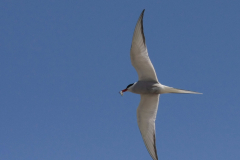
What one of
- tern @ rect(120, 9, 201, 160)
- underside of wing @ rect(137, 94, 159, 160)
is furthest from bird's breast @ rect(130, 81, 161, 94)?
underside of wing @ rect(137, 94, 159, 160)

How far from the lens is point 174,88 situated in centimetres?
1030

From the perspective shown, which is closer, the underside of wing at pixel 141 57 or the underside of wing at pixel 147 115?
the underside of wing at pixel 141 57

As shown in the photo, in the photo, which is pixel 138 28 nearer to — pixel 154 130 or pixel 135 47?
pixel 135 47

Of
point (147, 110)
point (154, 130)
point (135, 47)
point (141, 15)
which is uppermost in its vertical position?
point (141, 15)

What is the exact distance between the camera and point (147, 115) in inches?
456

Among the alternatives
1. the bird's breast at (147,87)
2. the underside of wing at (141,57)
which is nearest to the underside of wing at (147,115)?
the bird's breast at (147,87)

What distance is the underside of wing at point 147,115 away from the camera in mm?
11352

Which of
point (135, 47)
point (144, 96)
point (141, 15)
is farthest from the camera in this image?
point (144, 96)

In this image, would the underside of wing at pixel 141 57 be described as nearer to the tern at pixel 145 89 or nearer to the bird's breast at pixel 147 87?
the tern at pixel 145 89

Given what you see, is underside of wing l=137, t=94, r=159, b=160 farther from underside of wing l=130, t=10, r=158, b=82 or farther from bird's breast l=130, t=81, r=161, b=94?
underside of wing l=130, t=10, r=158, b=82

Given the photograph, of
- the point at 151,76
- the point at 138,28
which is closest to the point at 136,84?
the point at 151,76

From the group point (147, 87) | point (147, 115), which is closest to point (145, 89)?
point (147, 87)

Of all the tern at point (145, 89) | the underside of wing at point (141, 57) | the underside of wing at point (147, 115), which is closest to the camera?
the underside of wing at point (141, 57)

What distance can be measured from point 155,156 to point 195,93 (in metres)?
2.62
